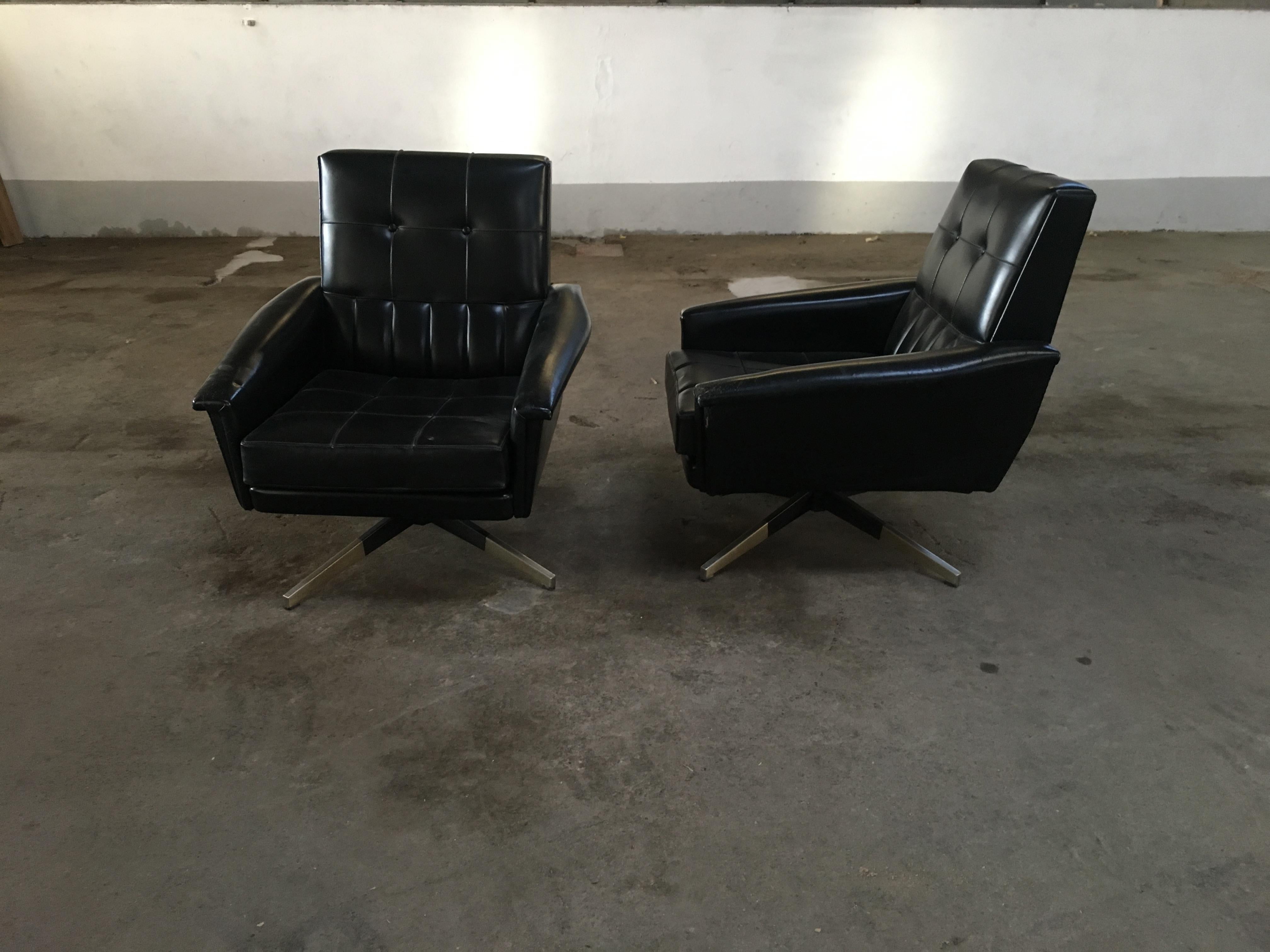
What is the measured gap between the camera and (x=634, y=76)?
550 cm

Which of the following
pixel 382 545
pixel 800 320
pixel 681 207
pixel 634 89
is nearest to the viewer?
pixel 382 545

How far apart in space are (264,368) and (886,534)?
5.49 ft

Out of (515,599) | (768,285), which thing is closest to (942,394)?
(515,599)

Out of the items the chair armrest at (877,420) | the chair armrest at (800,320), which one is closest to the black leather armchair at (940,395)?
the chair armrest at (877,420)

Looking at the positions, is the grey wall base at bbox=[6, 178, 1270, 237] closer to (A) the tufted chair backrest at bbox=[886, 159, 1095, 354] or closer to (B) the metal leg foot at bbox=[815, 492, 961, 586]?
(A) the tufted chair backrest at bbox=[886, 159, 1095, 354]

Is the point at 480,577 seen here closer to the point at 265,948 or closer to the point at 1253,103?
the point at 265,948

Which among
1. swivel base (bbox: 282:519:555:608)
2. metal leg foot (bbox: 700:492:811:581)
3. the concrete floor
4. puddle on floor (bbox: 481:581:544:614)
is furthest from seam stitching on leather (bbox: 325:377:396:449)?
metal leg foot (bbox: 700:492:811:581)

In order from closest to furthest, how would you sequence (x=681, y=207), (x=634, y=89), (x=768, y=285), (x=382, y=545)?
(x=382, y=545), (x=768, y=285), (x=634, y=89), (x=681, y=207)

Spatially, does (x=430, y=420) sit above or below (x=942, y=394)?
below

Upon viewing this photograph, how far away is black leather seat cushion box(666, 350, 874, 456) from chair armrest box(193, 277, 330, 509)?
1001 mm

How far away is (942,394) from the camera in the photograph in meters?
2.05

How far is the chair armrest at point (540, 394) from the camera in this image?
2.00 m

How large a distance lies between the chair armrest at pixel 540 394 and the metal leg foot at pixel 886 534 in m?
0.79

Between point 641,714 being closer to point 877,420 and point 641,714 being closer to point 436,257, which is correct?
point 877,420
